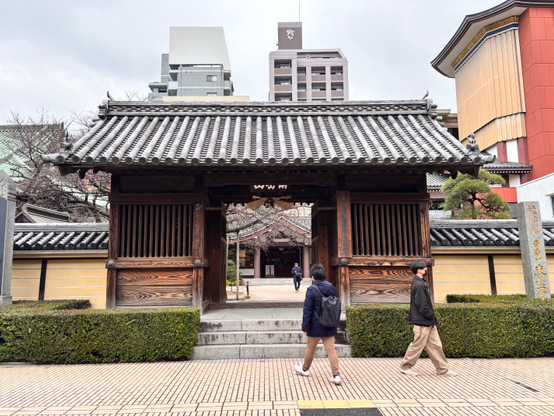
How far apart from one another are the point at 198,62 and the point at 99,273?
63729mm

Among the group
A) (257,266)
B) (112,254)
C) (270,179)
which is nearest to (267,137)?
(270,179)

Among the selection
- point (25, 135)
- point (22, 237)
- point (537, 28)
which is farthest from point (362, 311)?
point (537, 28)

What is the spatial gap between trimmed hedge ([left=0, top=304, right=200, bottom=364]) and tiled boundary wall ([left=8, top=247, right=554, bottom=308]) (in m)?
2.53

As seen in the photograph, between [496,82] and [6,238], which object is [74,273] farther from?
[496,82]

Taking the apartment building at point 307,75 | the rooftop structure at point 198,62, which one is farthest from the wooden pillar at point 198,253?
the apartment building at point 307,75

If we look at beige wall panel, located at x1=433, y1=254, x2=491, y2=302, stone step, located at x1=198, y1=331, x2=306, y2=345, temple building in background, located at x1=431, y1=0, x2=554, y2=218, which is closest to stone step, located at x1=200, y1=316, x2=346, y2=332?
stone step, located at x1=198, y1=331, x2=306, y2=345

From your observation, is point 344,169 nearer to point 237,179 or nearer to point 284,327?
point 237,179

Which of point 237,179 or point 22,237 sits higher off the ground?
point 237,179

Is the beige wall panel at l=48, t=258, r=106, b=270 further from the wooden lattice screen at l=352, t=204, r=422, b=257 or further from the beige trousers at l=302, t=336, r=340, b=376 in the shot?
the wooden lattice screen at l=352, t=204, r=422, b=257

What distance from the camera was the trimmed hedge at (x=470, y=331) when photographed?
6.86 meters

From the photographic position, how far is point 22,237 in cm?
971

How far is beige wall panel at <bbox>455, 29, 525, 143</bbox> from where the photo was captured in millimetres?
28672

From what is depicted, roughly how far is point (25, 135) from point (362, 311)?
1928 centimetres

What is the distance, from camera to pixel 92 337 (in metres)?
6.70
